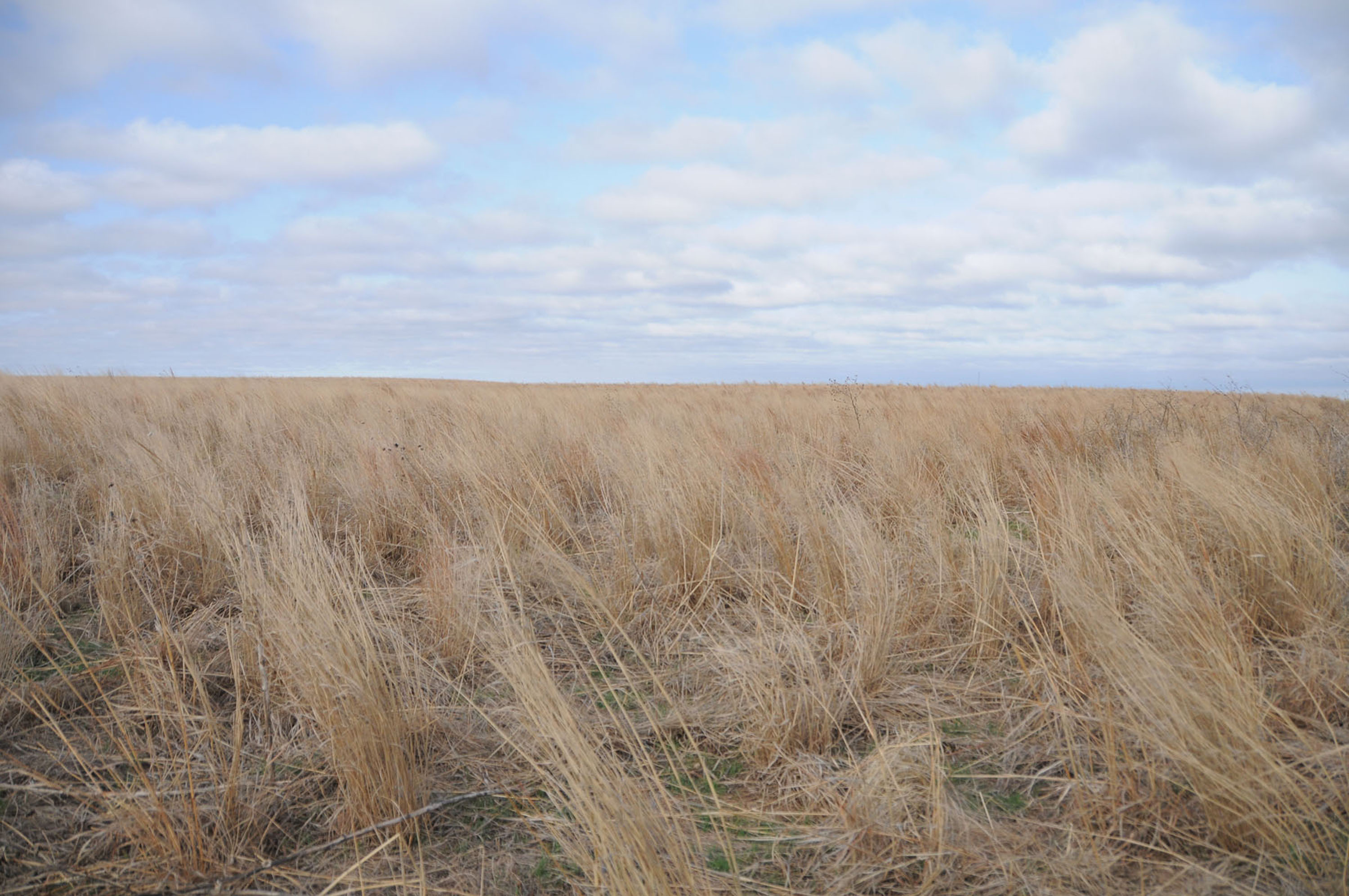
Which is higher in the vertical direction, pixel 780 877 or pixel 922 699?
pixel 922 699

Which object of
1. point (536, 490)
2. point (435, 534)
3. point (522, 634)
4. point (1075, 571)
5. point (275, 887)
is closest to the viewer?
point (275, 887)

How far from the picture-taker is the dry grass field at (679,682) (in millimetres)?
1451

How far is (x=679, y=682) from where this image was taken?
2309 millimetres

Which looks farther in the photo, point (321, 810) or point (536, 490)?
point (536, 490)

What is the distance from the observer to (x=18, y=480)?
13.4ft

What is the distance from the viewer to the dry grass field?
145 centimetres

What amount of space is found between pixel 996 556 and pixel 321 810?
7.90 feet

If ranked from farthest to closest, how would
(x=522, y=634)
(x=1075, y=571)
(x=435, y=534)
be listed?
(x=435, y=534)
(x=1075, y=571)
(x=522, y=634)

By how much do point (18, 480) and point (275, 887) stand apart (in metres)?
4.21

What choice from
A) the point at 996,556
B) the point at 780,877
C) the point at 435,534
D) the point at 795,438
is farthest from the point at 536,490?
the point at 780,877

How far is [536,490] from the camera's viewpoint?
149 inches

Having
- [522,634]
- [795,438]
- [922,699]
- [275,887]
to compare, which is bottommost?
[275,887]

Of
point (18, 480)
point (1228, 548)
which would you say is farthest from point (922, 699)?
point (18, 480)

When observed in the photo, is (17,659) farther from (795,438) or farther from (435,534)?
(795,438)
